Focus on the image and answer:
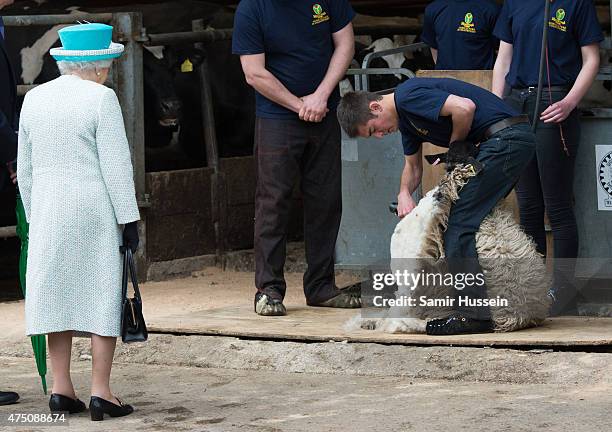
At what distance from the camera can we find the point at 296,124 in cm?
798

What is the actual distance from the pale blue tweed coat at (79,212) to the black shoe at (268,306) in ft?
6.66

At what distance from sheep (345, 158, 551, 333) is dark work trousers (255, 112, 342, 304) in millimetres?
1069

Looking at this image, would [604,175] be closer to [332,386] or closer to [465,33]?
[465,33]

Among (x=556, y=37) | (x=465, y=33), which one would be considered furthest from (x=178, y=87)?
(x=556, y=37)

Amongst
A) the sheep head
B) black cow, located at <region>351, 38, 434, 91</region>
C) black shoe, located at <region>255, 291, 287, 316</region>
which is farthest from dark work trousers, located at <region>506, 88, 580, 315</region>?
black cow, located at <region>351, 38, 434, 91</region>

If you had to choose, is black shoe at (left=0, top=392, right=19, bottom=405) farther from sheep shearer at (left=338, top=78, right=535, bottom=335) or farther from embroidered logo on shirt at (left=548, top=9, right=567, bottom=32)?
embroidered logo on shirt at (left=548, top=9, right=567, bottom=32)

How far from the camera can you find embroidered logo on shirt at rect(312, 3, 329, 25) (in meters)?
7.97

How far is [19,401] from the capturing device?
6.37 metres

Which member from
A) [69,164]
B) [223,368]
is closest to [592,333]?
[223,368]

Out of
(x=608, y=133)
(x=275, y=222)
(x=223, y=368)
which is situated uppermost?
(x=608, y=133)

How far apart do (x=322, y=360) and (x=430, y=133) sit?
4.11 feet

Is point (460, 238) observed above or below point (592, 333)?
above

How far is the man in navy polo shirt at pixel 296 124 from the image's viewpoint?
788 cm

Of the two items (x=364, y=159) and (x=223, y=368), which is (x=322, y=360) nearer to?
(x=223, y=368)
